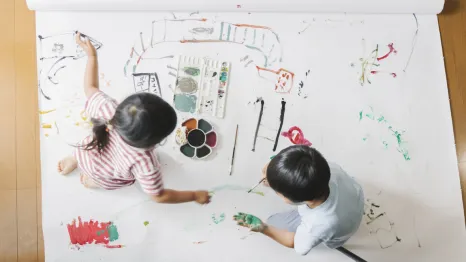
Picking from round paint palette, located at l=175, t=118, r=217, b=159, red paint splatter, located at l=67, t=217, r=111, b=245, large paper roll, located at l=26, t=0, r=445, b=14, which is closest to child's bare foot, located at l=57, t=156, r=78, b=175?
red paint splatter, located at l=67, t=217, r=111, b=245

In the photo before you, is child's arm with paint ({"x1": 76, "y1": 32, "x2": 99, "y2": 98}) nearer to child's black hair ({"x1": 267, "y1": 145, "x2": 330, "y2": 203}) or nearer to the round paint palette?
the round paint palette

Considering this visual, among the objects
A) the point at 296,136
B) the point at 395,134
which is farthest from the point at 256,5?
the point at 395,134

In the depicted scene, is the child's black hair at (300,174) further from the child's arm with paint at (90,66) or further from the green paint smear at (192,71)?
the child's arm with paint at (90,66)

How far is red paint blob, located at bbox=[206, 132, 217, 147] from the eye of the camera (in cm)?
106

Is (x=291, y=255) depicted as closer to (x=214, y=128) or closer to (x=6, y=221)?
(x=214, y=128)

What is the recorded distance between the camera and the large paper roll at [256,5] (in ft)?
3.50

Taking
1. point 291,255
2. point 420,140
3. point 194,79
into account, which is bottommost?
point 291,255

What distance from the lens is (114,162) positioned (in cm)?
Answer: 93

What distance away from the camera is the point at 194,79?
3.51ft

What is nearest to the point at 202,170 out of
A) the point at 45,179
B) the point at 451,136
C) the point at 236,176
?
the point at 236,176

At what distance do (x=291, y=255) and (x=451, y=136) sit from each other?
454 millimetres

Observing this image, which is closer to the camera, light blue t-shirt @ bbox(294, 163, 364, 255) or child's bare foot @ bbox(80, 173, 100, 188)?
light blue t-shirt @ bbox(294, 163, 364, 255)

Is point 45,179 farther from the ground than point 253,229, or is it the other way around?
point 45,179

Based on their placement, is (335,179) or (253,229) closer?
(335,179)
